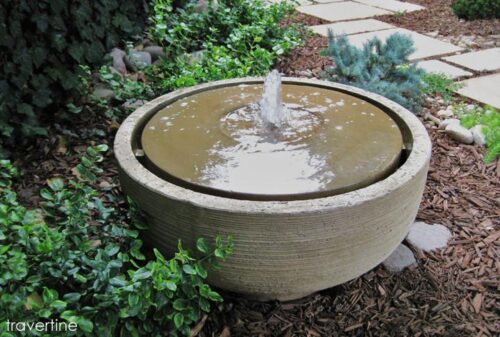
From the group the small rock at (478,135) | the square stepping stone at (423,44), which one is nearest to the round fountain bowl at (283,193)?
the small rock at (478,135)

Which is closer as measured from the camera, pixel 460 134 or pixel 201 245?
pixel 201 245

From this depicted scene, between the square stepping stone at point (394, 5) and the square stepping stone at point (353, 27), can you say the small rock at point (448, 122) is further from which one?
the square stepping stone at point (394, 5)

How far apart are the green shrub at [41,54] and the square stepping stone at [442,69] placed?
2.53m

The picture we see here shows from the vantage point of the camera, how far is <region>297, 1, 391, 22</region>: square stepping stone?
567 centimetres

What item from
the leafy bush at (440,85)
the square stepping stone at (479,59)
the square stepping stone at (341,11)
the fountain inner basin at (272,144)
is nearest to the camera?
the fountain inner basin at (272,144)

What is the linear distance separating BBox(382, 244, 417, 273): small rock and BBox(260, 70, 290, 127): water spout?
0.78 metres

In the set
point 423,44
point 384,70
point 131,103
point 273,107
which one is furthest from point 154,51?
point 423,44

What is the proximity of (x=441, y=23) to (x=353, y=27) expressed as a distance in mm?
1098

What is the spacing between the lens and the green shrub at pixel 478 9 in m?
5.73

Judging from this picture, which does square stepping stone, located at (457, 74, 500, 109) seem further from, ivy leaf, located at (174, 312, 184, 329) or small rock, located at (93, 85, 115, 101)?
ivy leaf, located at (174, 312, 184, 329)

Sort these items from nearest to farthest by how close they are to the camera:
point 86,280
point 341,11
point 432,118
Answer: point 86,280
point 432,118
point 341,11

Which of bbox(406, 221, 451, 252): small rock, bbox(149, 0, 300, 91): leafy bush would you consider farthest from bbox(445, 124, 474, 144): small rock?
bbox(149, 0, 300, 91): leafy bush

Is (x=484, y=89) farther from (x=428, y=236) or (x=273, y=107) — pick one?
(x=273, y=107)

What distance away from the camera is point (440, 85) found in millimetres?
3852
